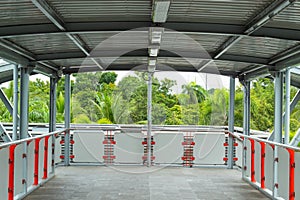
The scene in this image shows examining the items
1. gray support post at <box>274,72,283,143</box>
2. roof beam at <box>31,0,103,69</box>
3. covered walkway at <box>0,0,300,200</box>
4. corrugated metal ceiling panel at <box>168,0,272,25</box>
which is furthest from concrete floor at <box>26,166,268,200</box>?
corrugated metal ceiling panel at <box>168,0,272,25</box>

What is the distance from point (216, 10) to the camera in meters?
4.96

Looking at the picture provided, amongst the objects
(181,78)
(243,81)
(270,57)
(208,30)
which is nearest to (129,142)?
(243,81)

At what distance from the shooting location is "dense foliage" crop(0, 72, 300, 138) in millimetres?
17312

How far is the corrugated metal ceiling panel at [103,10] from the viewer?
470cm

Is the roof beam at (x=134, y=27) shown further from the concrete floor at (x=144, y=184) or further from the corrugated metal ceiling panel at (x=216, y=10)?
the concrete floor at (x=144, y=184)

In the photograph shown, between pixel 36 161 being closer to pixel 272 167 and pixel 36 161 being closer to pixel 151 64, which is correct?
pixel 151 64

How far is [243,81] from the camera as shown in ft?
33.3

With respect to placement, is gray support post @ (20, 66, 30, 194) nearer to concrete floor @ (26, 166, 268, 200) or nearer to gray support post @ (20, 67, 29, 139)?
gray support post @ (20, 67, 29, 139)

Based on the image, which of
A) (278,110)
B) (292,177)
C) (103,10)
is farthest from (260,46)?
(103,10)

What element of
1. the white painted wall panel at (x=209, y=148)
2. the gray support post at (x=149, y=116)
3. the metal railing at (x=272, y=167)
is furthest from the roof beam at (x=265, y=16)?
the white painted wall panel at (x=209, y=148)

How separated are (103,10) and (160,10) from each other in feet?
2.62

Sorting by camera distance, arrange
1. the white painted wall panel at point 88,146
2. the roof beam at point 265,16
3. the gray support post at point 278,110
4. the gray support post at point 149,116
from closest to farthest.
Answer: the roof beam at point 265,16
the gray support post at point 278,110
the gray support post at point 149,116
the white painted wall panel at point 88,146

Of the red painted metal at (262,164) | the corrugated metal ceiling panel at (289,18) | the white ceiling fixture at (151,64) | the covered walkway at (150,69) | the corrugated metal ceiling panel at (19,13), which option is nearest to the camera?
the corrugated metal ceiling panel at (19,13)

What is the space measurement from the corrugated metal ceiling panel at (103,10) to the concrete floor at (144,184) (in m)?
2.93
